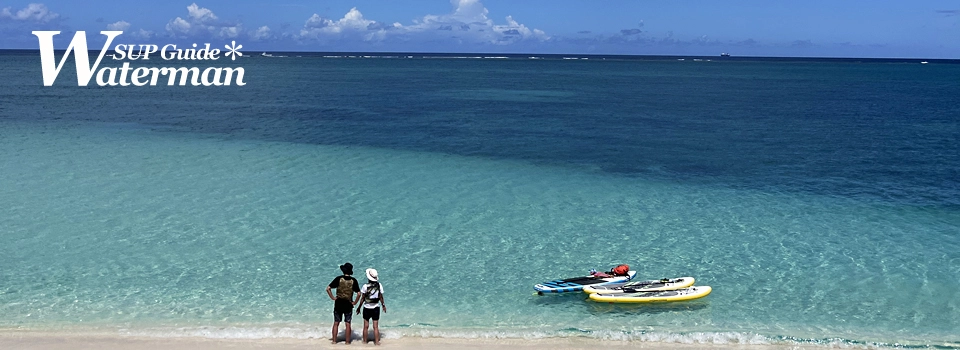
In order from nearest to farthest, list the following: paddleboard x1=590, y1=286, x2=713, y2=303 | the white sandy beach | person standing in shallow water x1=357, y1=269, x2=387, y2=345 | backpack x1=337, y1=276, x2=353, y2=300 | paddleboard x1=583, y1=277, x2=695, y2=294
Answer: person standing in shallow water x1=357, y1=269, x2=387, y2=345
backpack x1=337, y1=276, x2=353, y2=300
the white sandy beach
paddleboard x1=590, y1=286, x2=713, y2=303
paddleboard x1=583, y1=277, x2=695, y2=294

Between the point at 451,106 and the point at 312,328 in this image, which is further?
the point at 451,106

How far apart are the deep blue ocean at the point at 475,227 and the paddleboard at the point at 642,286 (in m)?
0.43

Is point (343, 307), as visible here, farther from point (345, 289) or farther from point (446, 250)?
point (446, 250)

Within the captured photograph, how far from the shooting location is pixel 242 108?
203 feet

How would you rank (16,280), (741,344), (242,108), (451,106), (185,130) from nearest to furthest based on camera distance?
(741,344) → (16,280) → (185,130) → (242,108) → (451,106)

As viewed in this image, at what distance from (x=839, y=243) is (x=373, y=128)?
32219 millimetres

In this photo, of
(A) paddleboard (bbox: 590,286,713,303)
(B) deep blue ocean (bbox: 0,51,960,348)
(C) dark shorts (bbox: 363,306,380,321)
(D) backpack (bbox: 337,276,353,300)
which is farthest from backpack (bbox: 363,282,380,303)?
(A) paddleboard (bbox: 590,286,713,303)

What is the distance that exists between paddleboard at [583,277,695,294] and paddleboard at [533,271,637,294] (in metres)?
0.20

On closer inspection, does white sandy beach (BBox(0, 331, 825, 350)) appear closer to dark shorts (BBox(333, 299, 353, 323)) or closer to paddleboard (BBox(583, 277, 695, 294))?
dark shorts (BBox(333, 299, 353, 323))

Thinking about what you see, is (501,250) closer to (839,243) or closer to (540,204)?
(540,204)

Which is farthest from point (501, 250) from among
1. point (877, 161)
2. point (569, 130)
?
point (569, 130)

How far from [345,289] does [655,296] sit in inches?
309

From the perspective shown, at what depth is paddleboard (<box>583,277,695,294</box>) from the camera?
1903 cm

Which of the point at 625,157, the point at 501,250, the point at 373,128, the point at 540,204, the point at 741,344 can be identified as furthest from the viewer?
the point at 373,128
